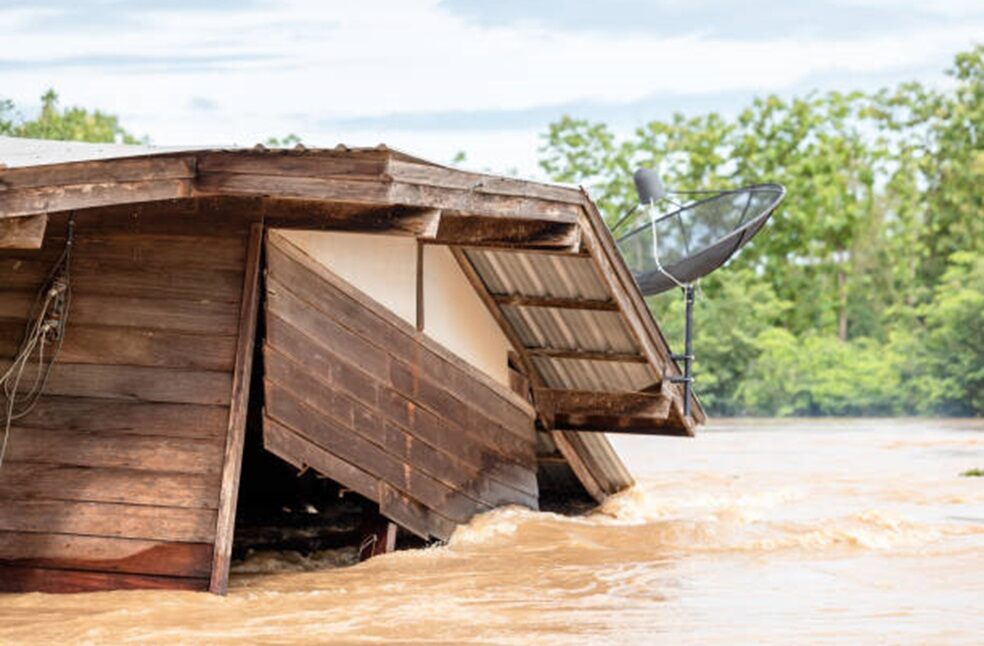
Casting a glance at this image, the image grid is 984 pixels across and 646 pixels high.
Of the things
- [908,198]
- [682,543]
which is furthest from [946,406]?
[682,543]

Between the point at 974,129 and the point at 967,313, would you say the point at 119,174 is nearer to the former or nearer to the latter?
the point at 967,313

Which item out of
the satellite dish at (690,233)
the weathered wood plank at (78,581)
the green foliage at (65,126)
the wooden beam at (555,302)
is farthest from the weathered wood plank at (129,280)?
the green foliage at (65,126)

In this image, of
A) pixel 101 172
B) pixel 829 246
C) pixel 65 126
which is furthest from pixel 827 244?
pixel 101 172

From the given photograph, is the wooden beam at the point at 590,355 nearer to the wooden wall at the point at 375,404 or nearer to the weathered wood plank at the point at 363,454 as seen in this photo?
the wooden wall at the point at 375,404

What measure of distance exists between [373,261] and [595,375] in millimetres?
2878

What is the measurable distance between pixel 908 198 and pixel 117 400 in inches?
1400

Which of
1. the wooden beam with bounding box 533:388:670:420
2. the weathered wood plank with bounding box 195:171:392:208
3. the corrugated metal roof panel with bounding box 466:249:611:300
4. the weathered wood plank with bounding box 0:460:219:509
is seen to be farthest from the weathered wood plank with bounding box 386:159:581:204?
the wooden beam with bounding box 533:388:670:420

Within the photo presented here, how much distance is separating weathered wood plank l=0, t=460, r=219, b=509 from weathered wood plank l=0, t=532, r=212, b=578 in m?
0.20

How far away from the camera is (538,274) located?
1089cm

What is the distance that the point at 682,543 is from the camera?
36.5 feet

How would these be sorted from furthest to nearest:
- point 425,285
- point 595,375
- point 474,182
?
1. point 595,375
2. point 425,285
3. point 474,182

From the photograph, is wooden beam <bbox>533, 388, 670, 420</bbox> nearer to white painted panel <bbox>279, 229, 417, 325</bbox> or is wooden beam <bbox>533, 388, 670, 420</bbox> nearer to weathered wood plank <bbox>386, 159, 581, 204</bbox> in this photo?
white painted panel <bbox>279, 229, 417, 325</bbox>

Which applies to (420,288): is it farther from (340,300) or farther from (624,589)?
(624,589)

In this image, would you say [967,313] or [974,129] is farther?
[974,129]
